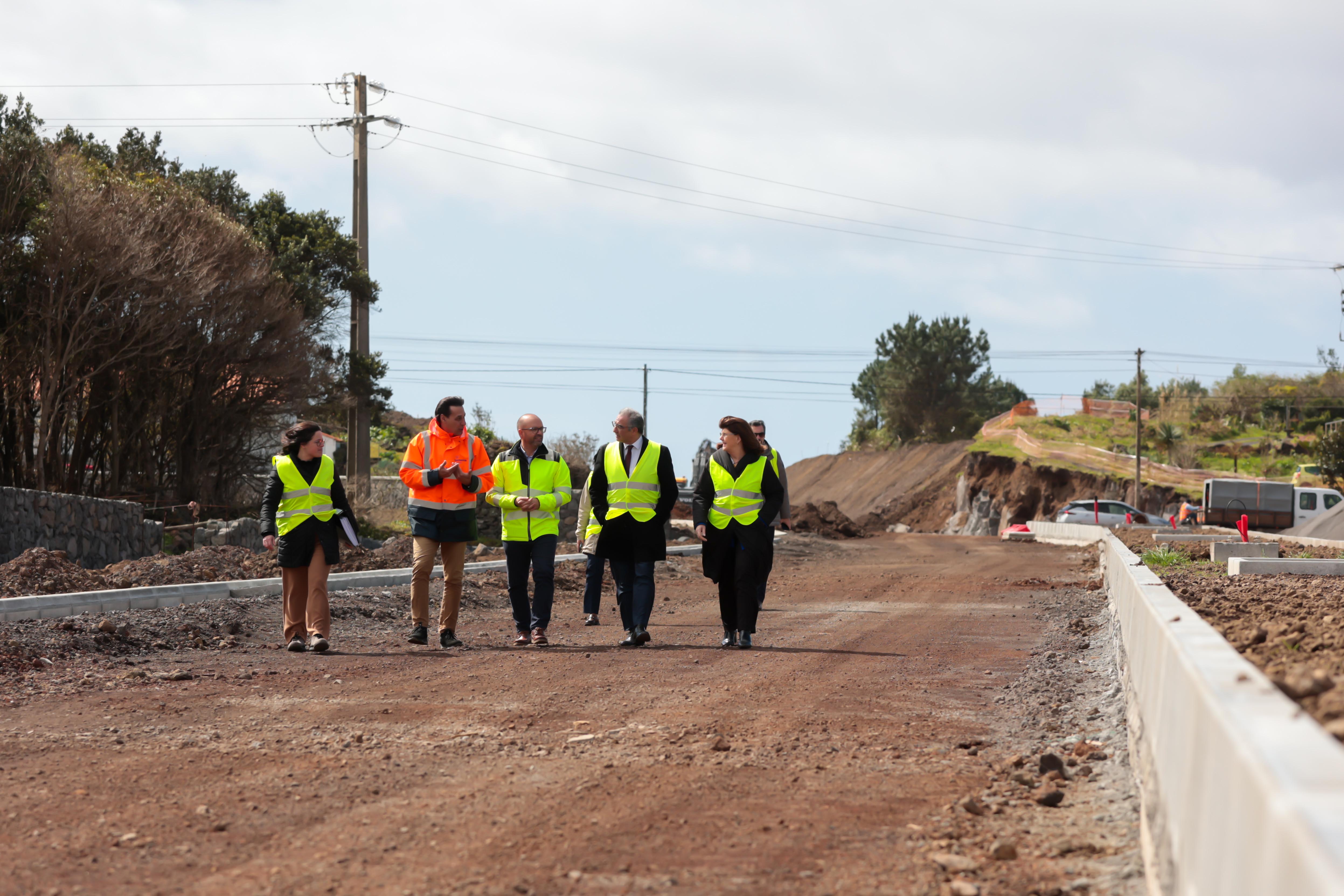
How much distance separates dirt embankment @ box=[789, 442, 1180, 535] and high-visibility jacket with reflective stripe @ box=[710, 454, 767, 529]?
40.9 metres

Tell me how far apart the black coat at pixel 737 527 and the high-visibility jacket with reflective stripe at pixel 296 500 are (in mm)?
2978

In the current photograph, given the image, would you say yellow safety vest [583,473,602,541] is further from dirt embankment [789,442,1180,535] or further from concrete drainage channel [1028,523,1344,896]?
dirt embankment [789,442,1180,535]

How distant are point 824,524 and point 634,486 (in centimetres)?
3111

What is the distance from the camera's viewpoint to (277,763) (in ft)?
18.2

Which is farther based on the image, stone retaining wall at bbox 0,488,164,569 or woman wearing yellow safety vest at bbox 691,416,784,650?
stone retaining wall at bbox 0,488,164,569

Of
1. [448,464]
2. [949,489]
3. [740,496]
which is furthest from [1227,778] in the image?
[949,489]

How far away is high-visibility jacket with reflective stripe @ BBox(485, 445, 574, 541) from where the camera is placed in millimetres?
10234

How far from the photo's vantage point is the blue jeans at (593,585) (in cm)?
1180

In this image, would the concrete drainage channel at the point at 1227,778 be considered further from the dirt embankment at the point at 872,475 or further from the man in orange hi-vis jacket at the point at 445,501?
the dirt embankment at the point at 872,475

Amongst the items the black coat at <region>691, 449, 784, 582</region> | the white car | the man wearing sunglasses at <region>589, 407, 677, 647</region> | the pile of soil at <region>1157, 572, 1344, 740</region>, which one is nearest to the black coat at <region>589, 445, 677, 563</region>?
the man wearing sunglasses at <region>589, 407, 677, 647</region>

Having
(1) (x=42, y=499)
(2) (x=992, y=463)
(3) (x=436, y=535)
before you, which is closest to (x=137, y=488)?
(1) (x=42, y=499)

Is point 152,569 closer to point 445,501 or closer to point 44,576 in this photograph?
point 44,576

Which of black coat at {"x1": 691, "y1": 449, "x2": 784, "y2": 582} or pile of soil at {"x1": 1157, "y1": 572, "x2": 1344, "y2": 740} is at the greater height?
black coat at {"x1": 691, "y1": 449, "x2": 784, "y2": 582}

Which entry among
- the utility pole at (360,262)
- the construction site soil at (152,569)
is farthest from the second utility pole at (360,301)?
the construction site soil at (152,569)
